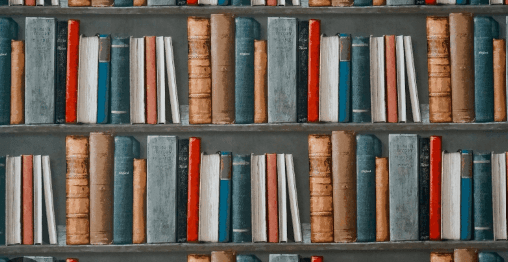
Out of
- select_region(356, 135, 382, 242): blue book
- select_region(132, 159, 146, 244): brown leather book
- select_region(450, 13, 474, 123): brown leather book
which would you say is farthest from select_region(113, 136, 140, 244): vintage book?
select_region(450, 13, 474, 123): brown leather book

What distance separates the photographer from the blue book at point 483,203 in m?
1.63

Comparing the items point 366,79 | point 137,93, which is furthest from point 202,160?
point 366,79

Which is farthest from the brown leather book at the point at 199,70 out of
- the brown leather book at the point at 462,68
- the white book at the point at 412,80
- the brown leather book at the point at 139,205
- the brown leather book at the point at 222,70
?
the brown leather book at the point at 462,68

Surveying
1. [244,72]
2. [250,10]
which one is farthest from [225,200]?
[250,10]

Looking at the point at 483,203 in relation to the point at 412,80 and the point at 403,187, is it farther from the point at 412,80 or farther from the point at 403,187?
the point at 412,80

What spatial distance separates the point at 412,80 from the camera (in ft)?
5.50

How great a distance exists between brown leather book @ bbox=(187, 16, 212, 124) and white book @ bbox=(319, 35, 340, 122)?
0.40 metres

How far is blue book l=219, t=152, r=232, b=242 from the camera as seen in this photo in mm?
1640

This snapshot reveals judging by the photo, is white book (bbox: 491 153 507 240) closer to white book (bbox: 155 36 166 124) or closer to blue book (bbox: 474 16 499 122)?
blue book (bbox: 474 16 499 122)

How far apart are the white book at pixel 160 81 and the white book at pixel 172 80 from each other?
18mm

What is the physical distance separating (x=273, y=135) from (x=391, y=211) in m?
0.50

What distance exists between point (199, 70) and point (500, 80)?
1.05 metres

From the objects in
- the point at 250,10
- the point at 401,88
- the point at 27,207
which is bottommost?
the point at 27,207

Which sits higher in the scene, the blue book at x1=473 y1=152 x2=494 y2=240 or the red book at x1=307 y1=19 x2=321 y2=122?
the red book at x1=307 y1=19 x2=321 y2=122
